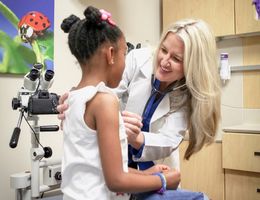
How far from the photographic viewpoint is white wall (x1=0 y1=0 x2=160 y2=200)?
1979 mm

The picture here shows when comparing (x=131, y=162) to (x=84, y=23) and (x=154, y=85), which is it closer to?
(x=154, y=85)

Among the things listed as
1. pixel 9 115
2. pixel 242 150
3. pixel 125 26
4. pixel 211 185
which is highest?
pixel 125 26

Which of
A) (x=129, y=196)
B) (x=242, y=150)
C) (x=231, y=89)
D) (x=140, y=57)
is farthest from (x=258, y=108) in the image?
(x=129, y=196)

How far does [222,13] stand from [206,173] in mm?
1312

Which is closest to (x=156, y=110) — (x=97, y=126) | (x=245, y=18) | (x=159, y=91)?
(x=159, y=91)

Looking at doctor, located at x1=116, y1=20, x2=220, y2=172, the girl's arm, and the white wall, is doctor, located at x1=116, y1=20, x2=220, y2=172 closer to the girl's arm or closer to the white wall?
the girl's arm

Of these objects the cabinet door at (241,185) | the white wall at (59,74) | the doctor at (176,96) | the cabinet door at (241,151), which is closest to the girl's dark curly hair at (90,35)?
the doctor at (176,96)

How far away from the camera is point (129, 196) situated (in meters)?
0.98

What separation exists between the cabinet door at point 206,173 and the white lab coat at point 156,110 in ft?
3.77

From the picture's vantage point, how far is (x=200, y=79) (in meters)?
1.29

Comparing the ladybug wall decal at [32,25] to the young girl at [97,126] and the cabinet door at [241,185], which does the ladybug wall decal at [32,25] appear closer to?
the young girl at [97,126]

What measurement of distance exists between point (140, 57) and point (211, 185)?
4.68 feet

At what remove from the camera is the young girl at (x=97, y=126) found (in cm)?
83

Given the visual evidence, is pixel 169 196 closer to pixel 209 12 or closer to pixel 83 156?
pixel 83 156
